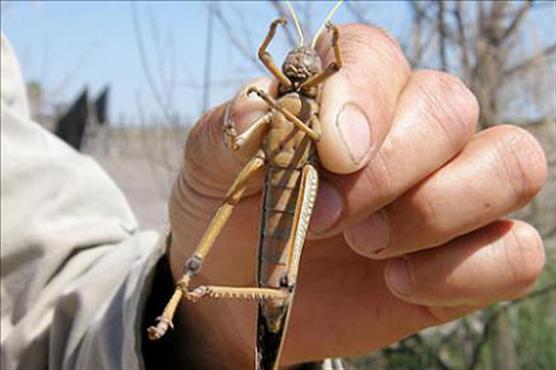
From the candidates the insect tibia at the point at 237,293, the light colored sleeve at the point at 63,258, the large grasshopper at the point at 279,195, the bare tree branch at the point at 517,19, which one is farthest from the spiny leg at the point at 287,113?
the bare tree branch at the point at 517,19

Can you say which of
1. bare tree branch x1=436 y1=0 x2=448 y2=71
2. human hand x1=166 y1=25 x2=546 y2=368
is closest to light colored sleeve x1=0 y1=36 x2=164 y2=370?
human hand x1=166 y1=25 x2=546 y2=368

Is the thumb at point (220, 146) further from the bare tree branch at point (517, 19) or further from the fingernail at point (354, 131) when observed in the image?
the bare tree branch at point (517, 19)

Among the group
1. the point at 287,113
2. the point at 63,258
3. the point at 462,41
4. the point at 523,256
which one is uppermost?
the point at 287,113

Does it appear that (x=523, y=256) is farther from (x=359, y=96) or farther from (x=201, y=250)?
(x=201, y=250)

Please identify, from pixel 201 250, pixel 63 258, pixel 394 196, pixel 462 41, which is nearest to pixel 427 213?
pixel 394 196

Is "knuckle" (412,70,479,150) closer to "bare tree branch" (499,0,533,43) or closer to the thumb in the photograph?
the thumb
